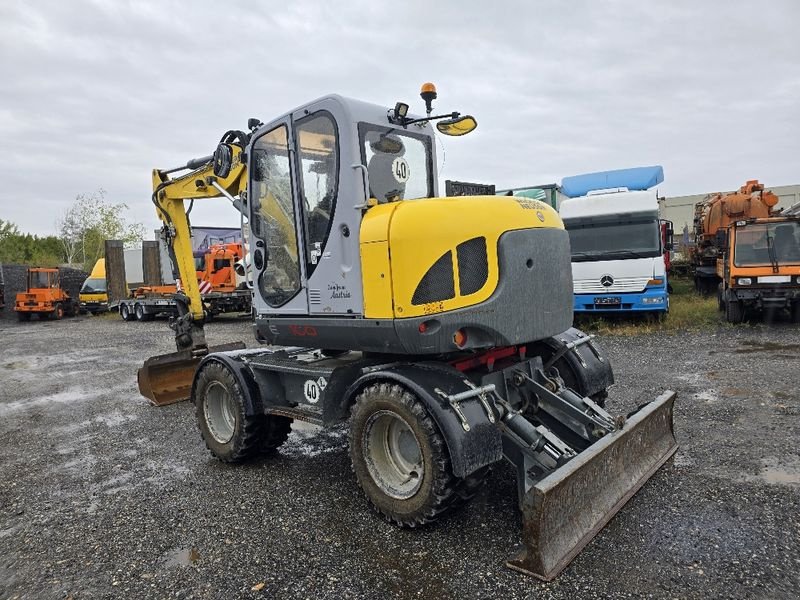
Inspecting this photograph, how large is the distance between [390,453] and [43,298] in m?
27.0

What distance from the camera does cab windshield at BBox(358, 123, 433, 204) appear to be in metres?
4.13

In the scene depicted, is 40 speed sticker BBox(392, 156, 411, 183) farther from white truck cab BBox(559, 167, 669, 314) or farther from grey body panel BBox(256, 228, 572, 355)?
white truck cab BBox(559, 167, 669, 314)

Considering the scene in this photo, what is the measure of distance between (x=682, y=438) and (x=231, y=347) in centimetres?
539

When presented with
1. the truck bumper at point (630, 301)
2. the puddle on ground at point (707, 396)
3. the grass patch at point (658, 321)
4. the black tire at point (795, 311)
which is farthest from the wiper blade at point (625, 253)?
the puddle on ground at point (707, 396)

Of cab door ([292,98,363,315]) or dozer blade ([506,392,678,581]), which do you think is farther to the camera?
cab door ([292,98,363,315])

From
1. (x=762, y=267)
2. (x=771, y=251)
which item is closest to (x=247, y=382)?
(x=762, y=267)

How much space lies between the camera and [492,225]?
369 cm

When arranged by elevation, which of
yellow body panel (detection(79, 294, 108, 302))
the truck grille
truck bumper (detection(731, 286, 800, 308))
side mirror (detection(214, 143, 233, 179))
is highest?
side mirror (detection(214, 143, 233, 179))

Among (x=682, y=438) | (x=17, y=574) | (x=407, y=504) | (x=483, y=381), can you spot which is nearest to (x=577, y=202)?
(x=682, y=438)

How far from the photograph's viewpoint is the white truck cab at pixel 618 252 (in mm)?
11484

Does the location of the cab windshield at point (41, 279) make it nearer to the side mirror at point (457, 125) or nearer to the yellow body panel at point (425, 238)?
the side mirror at point (457, 125)

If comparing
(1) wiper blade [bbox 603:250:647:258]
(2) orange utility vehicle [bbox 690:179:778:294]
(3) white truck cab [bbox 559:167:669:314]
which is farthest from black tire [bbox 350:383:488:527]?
(2) orange utility vehicle [bbox 690:179:778:294]

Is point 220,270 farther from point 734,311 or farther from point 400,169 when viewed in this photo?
point 400,169

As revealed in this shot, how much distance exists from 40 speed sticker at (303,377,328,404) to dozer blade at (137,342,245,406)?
Result: 10.4ft
